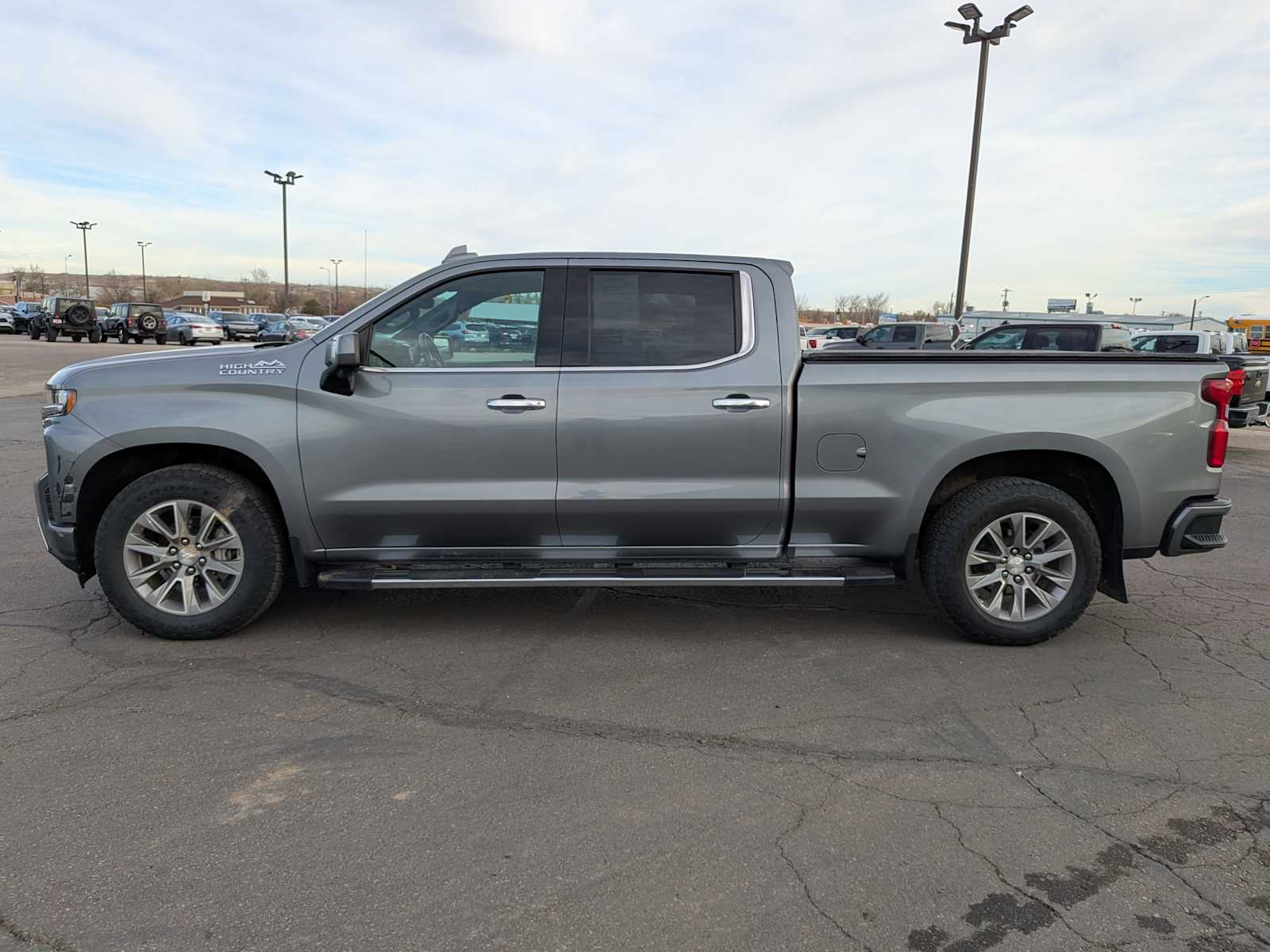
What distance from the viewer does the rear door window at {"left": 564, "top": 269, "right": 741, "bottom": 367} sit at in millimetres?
4613

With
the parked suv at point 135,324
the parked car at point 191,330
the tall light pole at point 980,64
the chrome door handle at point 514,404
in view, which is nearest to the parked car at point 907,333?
the tall light pole at point 980,64

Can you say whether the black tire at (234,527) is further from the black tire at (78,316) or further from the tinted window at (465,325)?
the black tire at (78,316)

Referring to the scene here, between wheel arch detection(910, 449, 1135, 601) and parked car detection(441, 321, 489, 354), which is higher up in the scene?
parked car detection(441, 321, 489, 354)

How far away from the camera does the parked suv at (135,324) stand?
4178cm

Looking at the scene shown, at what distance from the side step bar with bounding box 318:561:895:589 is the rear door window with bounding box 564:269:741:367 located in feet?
3.44

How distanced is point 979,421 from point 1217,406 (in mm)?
1228

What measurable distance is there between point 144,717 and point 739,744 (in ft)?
7.96

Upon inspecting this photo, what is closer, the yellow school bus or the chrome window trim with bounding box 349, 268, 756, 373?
the chrome window trim with bounding box 349, 268, 756, 373

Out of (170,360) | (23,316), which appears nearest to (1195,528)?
(170,360)

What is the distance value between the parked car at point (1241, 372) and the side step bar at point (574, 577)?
426 centimetres

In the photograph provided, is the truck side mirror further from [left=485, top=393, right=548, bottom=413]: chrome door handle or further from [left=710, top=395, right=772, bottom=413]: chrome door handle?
[left=710, top=395, right=772, bottom=413]: chrome door handle

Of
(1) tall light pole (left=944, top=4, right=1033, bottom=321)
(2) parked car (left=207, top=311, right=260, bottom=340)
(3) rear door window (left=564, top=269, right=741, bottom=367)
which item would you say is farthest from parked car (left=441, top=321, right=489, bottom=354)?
(2) parked car (left=207, top=311, right=260, bottom=340)

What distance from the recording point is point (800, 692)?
4.10m

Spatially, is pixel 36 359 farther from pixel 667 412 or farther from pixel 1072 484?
pixel 1072 484
